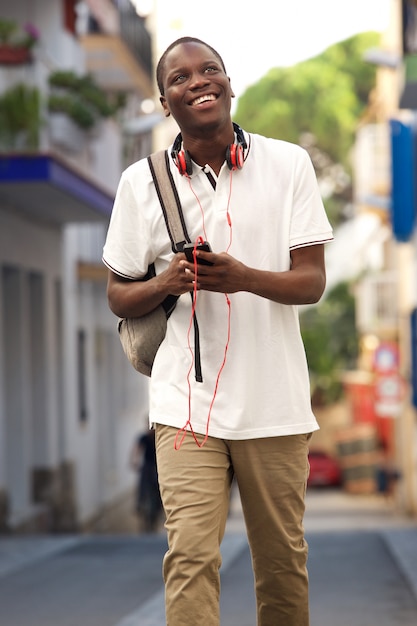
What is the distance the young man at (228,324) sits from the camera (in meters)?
4.24

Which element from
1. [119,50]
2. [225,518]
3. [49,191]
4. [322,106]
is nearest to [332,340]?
[322,106]

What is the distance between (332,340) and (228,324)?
1926 inches

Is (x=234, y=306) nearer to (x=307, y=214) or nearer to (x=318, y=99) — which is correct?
(x=307, y=214)

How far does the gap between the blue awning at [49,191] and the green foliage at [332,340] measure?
107 ft

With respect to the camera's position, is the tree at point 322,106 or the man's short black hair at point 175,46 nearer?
the man's short black hair at point 175,46

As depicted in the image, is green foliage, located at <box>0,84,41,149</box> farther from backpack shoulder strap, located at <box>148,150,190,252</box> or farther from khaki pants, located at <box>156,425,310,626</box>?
khaki pants, located at <box>156,425,310,626</box>

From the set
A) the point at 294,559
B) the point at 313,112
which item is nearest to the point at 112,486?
the point at 294,559

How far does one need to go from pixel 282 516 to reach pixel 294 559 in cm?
14

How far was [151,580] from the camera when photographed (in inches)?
402

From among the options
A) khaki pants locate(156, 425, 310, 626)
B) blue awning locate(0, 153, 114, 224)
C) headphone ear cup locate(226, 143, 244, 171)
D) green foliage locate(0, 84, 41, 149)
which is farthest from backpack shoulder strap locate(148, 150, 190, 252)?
green foliage locate(0, 84, 41, 149)

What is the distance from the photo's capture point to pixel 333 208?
53531mm

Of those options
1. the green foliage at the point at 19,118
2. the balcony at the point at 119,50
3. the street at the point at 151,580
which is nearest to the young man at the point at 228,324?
the street at the point at 151,580

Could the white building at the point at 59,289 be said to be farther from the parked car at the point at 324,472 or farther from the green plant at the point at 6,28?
the parked car at the point at 324,472

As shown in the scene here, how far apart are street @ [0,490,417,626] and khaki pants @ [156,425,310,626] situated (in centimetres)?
336
